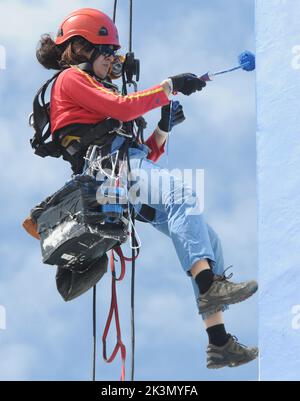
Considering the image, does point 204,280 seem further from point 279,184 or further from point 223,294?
point 279,184

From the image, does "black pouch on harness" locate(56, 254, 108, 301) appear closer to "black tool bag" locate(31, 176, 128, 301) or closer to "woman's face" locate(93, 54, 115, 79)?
"black tool bag" locate(31, 176, 128, 301)

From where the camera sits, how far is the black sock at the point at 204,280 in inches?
346

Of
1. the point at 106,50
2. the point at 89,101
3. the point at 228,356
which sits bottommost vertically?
the point at 228,356

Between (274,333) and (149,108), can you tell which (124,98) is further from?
(274,333)

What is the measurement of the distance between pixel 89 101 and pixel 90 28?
2.06 ft

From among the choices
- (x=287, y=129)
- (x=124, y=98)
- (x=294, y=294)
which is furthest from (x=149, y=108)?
(x=294, y=294)

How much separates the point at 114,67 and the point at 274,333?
2.07 meters

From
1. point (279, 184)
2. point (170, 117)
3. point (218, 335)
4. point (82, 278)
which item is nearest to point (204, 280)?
point (218, 335)

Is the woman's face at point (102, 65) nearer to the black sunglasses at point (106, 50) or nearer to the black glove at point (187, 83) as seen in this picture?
the black sunglasses at point (106, 50)

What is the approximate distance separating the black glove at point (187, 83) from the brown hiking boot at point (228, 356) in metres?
1.45

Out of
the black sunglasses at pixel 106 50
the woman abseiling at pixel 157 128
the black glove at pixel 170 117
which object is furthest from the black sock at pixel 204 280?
the black sunglasses at pixel 106 50

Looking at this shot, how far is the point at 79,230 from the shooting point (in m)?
8.95

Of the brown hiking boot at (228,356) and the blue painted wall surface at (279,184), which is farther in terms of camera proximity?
the brown hiking boot at (228,356)

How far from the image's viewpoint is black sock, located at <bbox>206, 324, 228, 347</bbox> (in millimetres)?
8895
